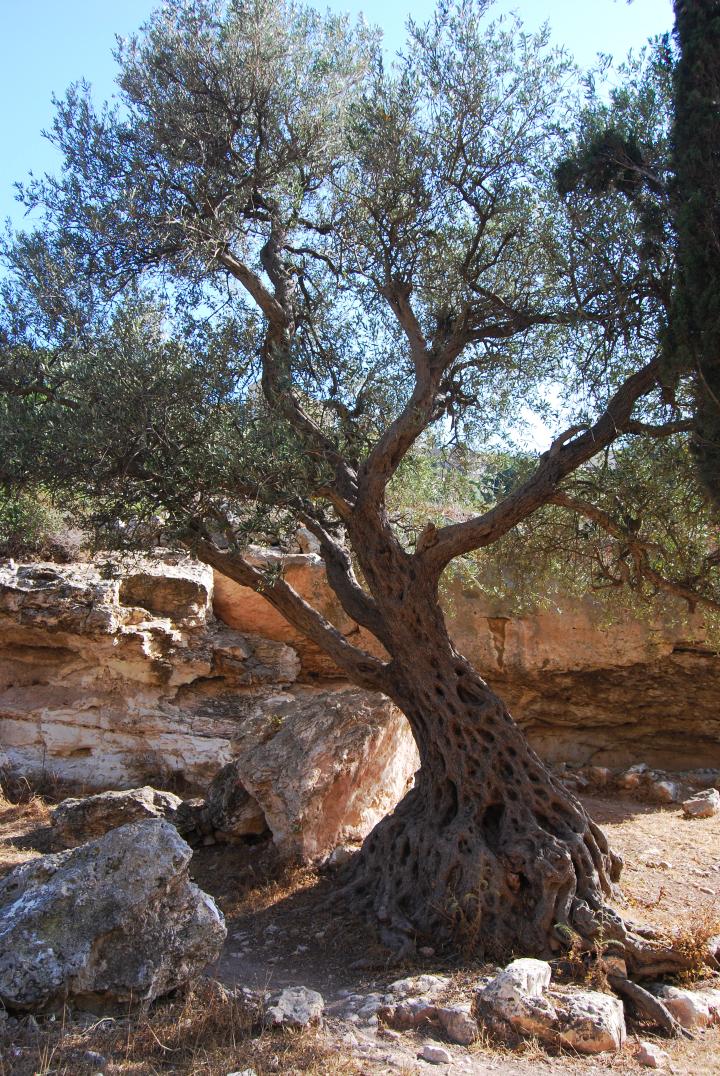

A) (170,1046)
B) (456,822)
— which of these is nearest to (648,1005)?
(456,822)

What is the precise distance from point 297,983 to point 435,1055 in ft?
5.29

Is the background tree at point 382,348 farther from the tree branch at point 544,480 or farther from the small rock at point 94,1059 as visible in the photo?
the small rock at point 94,1059

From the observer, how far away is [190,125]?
8898 millimetres

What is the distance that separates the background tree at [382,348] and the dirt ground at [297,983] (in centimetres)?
56

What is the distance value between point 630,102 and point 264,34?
3.90 m

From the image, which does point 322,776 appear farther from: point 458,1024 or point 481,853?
point 458,1024

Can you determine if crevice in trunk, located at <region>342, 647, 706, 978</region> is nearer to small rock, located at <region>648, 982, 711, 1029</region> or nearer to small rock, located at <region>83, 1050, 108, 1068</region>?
small rock, located at <region>648, 982, 711, 1029</region>

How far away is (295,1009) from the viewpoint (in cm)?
505

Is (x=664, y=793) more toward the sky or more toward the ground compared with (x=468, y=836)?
more toward the sky

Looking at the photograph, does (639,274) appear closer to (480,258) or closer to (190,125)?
(480,258)

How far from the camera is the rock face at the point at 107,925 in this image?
487 cm

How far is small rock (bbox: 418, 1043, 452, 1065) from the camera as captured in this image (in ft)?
15.9

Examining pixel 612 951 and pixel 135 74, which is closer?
pixel 612 951

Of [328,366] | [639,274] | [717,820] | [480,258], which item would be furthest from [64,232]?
[717,820]
